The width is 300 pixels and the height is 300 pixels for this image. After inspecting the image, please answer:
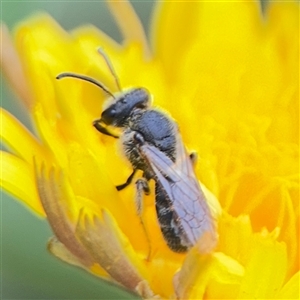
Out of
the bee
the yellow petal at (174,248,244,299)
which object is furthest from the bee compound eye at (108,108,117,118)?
the yellow petal at (174,248,244,299)

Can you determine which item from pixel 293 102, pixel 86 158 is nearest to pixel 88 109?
pixel 86 158

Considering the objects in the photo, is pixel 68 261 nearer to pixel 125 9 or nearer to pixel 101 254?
pixel 101 254

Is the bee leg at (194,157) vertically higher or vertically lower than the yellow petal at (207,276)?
higher

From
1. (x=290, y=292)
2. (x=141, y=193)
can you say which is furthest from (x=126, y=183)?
(x=290, y=292)

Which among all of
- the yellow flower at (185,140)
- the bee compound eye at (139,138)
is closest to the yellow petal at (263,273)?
the yellow flower at (185,140)

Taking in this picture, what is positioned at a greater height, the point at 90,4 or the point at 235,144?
the point at 90,4

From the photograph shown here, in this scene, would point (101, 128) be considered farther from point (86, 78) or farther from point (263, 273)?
point (263, 273)

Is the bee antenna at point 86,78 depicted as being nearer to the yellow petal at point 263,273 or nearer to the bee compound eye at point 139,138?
the bee compound eye at point 139,138
